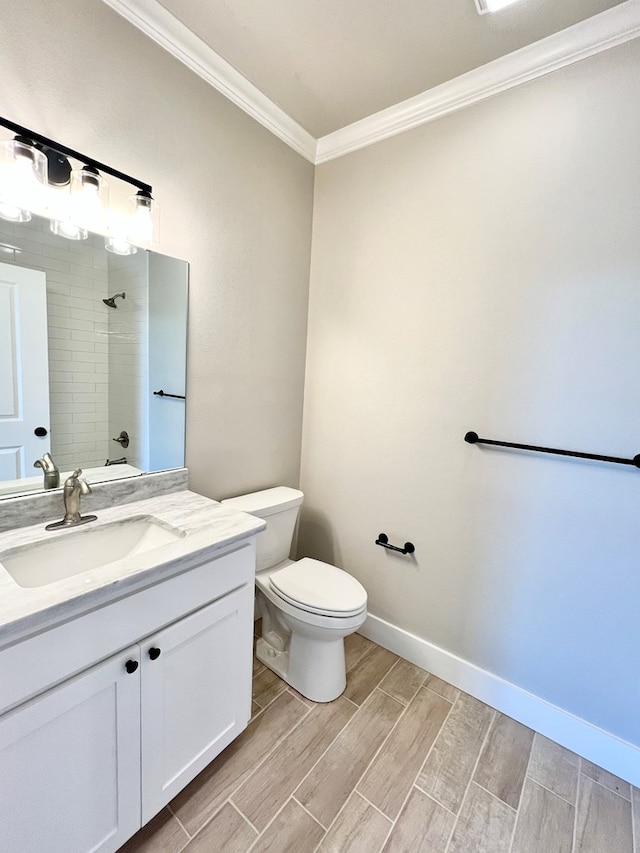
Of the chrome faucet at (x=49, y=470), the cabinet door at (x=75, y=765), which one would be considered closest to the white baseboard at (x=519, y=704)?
the cabinet door at (x=75, y=765)

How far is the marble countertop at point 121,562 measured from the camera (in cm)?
75

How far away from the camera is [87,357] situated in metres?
1.30

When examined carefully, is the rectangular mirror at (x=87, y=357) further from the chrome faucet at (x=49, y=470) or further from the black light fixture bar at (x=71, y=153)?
the black light fixture bar at (x=71, y=153)

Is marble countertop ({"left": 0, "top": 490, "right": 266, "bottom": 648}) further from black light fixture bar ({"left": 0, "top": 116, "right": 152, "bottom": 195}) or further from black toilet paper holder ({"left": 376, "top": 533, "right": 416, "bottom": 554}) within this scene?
black light fixture bar ({"left": 0, "top": 116, "right": 152, "bottom": 195})

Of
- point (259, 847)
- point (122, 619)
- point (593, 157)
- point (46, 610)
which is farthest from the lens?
point (593, 157)

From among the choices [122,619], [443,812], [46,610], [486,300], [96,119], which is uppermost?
[96,119]

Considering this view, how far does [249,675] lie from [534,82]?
2.35 metres

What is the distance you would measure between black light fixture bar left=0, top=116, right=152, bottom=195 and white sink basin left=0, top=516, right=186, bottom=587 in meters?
1.12

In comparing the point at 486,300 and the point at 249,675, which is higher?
the point at 486,300

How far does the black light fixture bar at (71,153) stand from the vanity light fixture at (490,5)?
1.21m

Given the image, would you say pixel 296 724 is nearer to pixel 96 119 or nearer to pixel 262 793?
pixel 262 793

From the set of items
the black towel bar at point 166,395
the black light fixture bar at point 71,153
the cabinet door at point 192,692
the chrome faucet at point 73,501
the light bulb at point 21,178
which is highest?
the black light fixture bar at point 71,153

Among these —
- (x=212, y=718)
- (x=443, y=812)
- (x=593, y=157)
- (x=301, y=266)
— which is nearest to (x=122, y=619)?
(x=212, y=718)

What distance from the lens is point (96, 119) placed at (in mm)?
1197
